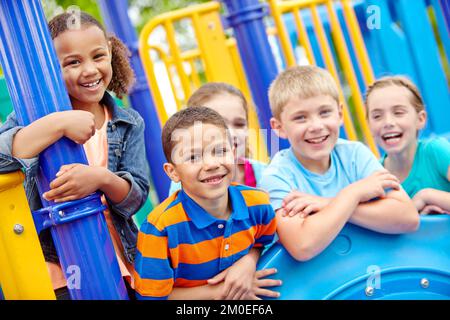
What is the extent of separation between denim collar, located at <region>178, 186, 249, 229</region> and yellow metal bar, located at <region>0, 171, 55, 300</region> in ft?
1.42

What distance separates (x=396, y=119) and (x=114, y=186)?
1.21 m

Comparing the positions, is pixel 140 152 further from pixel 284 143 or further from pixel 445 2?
pixel 445 2

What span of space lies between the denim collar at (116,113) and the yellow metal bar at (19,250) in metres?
0.48

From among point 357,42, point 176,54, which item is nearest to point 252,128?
point 176,54

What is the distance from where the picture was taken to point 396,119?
241 cm

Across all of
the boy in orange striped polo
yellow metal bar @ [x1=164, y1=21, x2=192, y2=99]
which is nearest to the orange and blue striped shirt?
the boy in orange striped polo

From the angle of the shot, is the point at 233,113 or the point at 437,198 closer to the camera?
the point at 437,198

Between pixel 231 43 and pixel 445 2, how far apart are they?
5.80 feet

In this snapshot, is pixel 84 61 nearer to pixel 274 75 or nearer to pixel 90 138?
pixel 90 138

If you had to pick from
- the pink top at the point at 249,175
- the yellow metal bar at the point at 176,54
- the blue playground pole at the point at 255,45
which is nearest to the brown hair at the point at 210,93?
the pink top at the point at 249,175

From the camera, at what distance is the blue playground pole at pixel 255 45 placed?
3.31 metres

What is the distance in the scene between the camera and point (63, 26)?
1.88 metres

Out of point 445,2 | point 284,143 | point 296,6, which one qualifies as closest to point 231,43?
point 296,6

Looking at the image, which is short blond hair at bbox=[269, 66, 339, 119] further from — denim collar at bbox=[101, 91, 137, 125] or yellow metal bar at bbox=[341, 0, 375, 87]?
yellow metal bar at bbox=[341, 0, 375, 87]
